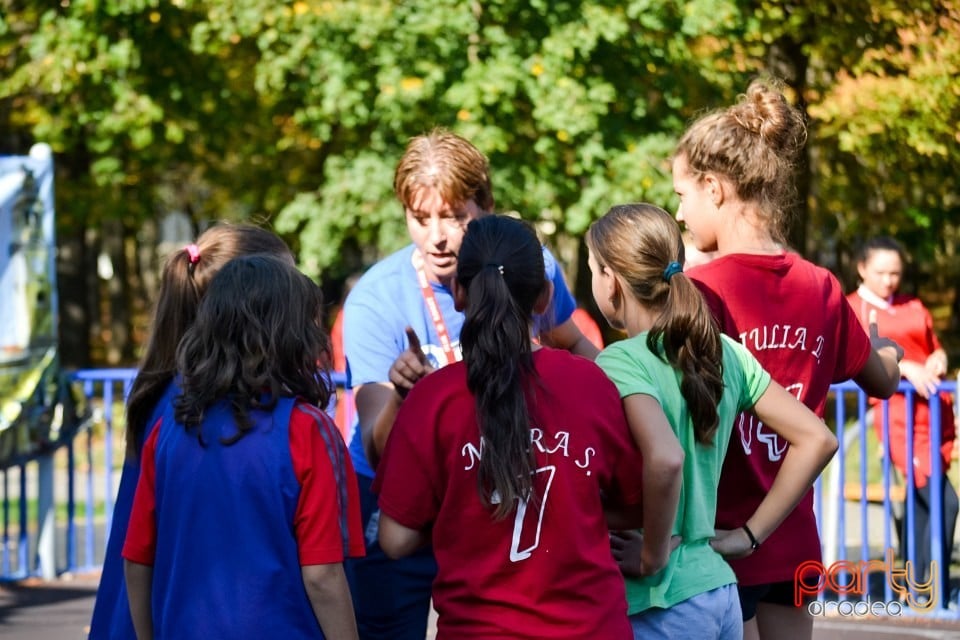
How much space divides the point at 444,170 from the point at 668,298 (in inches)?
34.5

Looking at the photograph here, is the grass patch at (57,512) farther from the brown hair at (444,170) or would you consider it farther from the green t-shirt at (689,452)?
the green t-shirt at (689,452)

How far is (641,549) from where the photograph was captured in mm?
2887

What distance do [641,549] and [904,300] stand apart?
5057mm

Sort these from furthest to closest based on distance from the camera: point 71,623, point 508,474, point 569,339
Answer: point 71,623, point 569,339, point 508,474

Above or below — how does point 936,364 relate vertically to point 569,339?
below

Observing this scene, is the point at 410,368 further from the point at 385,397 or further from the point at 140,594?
the point at 140,594

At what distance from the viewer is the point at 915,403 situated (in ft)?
23.7

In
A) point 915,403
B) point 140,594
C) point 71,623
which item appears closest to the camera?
point 140,594

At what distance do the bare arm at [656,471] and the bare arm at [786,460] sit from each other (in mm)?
290

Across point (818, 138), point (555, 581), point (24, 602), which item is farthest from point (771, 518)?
point (818, 138)

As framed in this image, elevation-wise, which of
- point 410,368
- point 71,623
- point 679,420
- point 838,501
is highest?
point 410,368

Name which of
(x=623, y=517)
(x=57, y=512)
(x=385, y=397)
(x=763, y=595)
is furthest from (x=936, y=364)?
(x=57, y=512)

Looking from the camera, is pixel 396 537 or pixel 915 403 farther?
pixel 915 403

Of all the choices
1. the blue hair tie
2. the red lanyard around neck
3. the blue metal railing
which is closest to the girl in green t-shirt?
the blue hair tie
